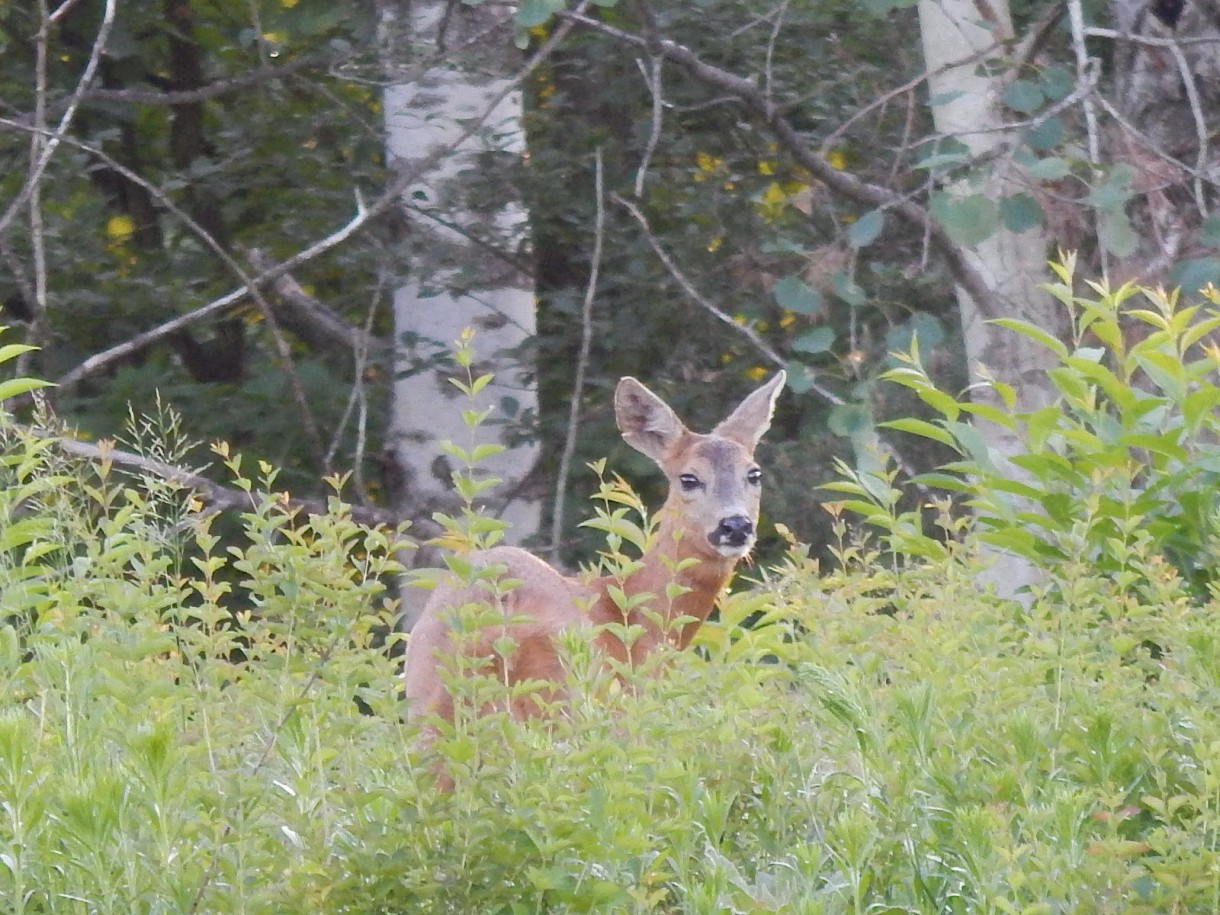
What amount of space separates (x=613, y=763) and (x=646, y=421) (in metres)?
4.44

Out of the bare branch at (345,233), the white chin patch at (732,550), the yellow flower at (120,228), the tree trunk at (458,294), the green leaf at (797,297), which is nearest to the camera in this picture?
the green leaf at (797,297)

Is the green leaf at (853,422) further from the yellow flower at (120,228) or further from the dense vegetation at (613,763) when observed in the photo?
the yellow flower at (120,228)

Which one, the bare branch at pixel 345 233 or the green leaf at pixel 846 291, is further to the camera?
the bare branch at pixel 345 233

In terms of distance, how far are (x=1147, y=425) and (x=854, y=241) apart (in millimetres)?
1399

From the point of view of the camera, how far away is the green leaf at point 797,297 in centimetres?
625

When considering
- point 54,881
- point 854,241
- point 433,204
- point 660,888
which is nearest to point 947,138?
point 854,241

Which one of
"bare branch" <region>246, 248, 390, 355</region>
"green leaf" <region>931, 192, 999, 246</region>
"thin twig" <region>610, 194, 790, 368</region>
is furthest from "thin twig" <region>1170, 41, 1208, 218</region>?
"bare branch" <region>246, 248, 390, 355</region>

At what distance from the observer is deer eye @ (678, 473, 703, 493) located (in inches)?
277

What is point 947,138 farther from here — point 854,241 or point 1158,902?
point 1158,902

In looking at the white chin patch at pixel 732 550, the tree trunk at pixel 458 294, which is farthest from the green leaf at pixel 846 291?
the tree trunk at pixel 458 294

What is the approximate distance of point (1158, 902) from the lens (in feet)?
9.29

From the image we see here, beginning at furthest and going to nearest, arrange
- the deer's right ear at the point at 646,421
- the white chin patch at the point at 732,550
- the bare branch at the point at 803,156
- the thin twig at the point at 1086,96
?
1. the deer's right ear at the point at 646,421
2. the bare branch at the point at 803,156
3. the white chin patch at the point at 732,550
4. the thin twig at the point at 1086,96

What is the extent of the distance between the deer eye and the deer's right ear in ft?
0.90

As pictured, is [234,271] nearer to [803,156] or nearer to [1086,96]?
[803,156]
